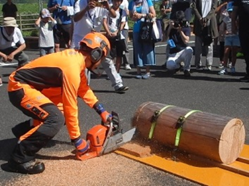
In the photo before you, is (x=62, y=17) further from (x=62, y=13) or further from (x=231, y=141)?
(x=231, y=141)

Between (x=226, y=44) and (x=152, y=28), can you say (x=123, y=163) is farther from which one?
(x=226, y=44)

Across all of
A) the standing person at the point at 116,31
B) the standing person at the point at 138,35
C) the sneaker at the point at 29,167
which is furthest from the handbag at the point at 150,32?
the sneaker at the point at 29,167

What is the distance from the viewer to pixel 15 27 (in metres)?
8.70

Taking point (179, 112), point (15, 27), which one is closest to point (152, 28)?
point (15, 27)

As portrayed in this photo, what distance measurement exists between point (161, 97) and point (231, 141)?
10.8 feet

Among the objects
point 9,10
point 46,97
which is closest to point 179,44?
point 46,97

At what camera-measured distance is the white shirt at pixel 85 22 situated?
7.53 metres

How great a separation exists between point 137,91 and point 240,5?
2764mm

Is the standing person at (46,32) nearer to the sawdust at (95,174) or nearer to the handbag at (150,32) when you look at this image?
the handbag at (150,32)

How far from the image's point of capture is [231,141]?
4.47 m

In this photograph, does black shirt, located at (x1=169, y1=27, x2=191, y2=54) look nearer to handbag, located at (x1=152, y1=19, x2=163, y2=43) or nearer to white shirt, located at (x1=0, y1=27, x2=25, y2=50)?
handbag, located at (x1=152, y1=19, x2=163, y2=43)

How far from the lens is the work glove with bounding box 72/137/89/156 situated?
14.8 ft

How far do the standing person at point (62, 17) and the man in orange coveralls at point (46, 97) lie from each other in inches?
233

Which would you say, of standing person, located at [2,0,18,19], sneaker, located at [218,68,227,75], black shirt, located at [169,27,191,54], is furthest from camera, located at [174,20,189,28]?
standing person, located at [2,0,18,19]
